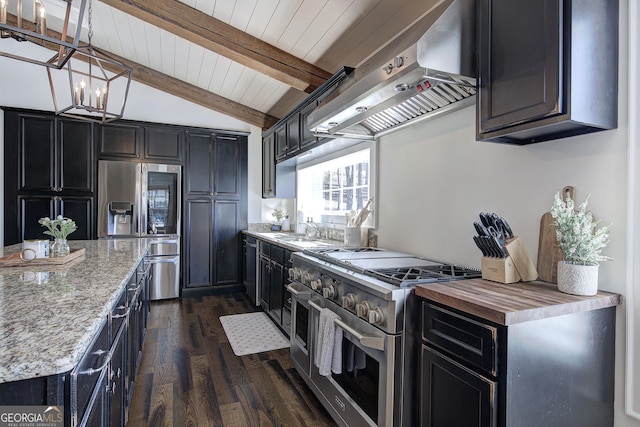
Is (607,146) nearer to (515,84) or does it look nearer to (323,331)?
(515,84)

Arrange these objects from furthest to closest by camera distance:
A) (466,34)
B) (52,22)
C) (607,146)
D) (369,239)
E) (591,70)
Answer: (52,22)
(369,239)
(466,34)
(607,146)
(591,70)

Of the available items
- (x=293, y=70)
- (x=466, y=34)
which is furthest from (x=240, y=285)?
(x=466, y=34)

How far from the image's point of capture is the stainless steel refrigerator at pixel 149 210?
429 cm

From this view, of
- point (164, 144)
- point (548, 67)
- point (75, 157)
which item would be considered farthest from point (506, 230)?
point (75, 157)

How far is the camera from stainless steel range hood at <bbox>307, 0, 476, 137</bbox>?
1.42 metres

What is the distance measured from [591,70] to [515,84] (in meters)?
0.24

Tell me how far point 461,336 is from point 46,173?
4833mm

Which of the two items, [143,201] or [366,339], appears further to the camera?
[143,201]

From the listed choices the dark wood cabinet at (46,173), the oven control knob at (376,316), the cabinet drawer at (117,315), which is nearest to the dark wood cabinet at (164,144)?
the dark wood cabinet at (46,173)

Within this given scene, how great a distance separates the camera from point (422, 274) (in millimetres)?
1664

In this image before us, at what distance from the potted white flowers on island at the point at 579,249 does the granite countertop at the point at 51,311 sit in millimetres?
1585

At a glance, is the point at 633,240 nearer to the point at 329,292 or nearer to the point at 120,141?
the point at 329,292

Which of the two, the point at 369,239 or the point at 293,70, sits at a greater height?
the point at 293,70

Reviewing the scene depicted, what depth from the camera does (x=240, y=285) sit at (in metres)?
5.00
